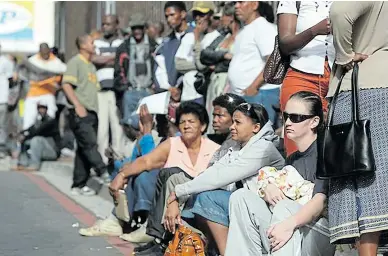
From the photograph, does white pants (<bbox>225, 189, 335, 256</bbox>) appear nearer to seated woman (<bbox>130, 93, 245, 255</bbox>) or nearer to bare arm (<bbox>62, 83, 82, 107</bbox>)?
seated woman (<bbox>130, 93, 245, 255</bbox>)

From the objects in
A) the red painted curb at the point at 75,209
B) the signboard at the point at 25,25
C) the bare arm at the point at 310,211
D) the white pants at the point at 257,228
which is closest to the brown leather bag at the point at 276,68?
the white pants at the point at 257,228

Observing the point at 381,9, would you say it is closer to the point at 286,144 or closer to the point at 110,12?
the point at 286,144

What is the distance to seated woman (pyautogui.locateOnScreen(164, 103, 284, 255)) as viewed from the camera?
6.34 metres

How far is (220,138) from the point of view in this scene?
8039 mm

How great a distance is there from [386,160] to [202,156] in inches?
111

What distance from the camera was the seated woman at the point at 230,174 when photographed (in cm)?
634

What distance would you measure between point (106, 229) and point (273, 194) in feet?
10.9

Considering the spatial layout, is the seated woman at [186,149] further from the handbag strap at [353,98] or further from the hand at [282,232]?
the handbag strap at [353,98]

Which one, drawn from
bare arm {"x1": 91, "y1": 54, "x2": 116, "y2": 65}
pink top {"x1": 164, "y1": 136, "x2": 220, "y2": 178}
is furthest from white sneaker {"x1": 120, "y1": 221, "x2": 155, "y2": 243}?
bare arm {"x1": 91, "y1": 54, "x2": 116, "y2": 65}

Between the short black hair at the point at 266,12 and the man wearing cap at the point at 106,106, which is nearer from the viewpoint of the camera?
the short black hair at the point at 266,12

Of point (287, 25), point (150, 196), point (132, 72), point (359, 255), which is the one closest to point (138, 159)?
point (150, 196)

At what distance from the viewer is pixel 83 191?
468 inches

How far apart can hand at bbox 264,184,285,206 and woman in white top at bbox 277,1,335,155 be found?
699 millimetres

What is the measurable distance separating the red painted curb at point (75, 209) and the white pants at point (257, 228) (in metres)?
2.20
